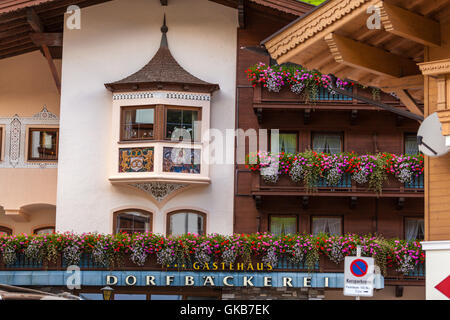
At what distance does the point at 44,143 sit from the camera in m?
28.1

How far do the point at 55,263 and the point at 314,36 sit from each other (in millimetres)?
16112

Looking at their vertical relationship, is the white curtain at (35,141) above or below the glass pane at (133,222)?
above

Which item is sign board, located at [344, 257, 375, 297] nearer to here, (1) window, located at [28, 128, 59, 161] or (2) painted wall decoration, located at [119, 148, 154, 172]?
(2) painted wall decoration, located at [119, 148, 154, 172]

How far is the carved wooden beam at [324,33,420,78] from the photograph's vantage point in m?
8.94

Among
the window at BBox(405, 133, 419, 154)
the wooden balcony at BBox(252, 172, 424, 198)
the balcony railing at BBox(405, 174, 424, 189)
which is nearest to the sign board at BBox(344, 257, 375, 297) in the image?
the wooden balcony at BBox(252, 172, 424, 198)

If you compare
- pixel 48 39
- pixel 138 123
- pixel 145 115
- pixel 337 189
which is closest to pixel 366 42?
pixel 337 189

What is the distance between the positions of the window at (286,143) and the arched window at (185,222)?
3045 mm

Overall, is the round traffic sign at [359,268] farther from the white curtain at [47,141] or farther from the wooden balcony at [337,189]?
the white curtain at [47,141]

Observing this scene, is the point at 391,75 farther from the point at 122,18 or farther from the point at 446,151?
the point at 122,18

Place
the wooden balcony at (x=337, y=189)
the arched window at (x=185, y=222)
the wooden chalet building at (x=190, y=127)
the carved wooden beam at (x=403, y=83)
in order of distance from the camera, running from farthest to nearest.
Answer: the arched window at (x=185, y=222) < the wooden chalet building at (x=190, y=127) < the wooden balcony at (x=337, y=189) < the carved wooden beam at (x=403, y=83)

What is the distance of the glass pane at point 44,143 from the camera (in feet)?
91.8

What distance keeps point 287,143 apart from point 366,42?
16.6m

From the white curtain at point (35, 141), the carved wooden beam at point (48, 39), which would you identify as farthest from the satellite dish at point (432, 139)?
the white curtain at point (35, 141)
